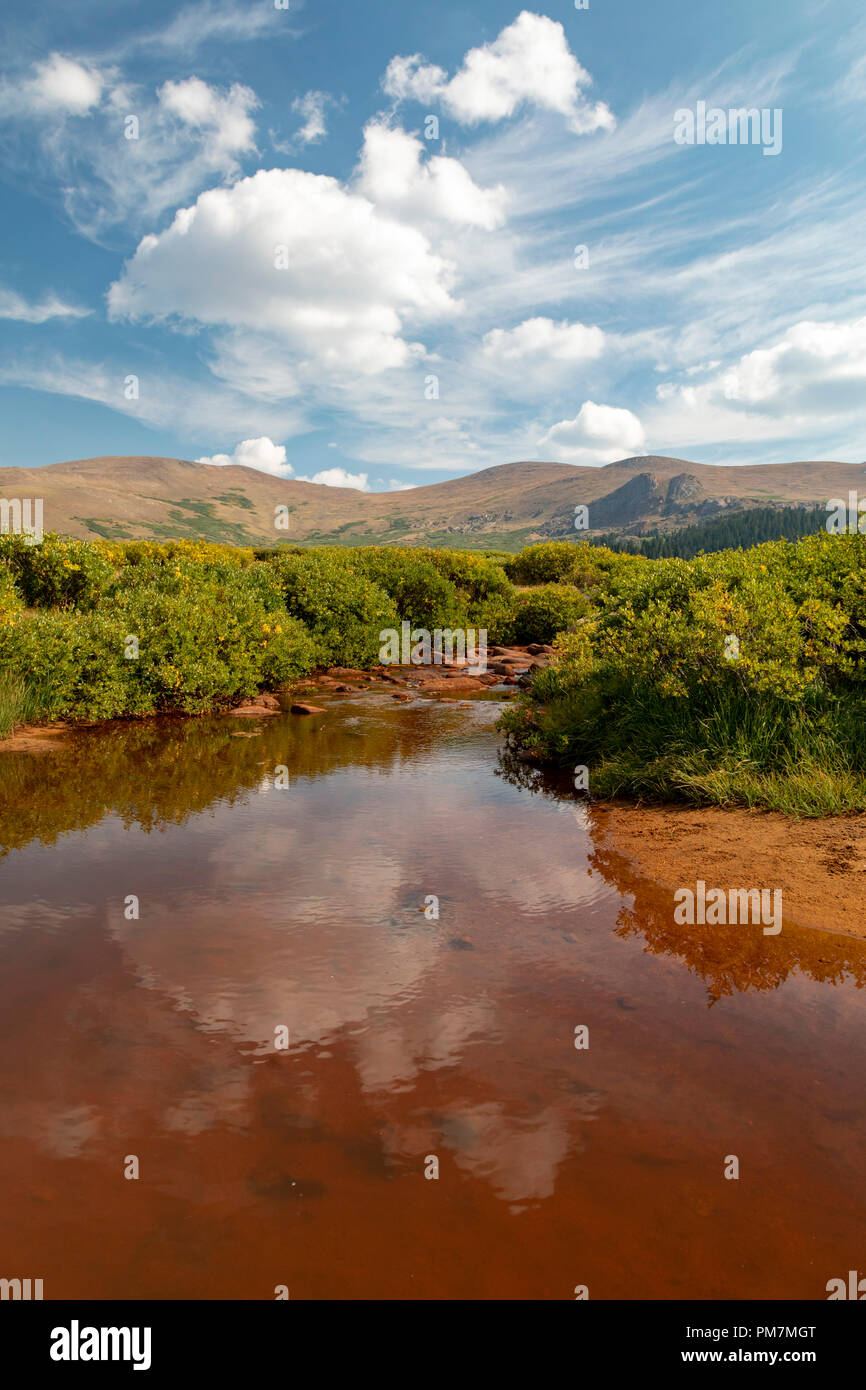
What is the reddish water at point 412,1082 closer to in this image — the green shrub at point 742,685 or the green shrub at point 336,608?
the green shrub at point 742,685

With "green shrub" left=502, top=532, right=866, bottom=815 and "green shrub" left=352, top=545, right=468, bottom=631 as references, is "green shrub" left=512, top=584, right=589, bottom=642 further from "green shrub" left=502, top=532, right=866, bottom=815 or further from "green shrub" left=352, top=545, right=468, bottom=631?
"green shrub" left=502, top=532, right=866, bottom=815

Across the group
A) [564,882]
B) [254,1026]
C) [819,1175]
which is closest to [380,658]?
[564,882]

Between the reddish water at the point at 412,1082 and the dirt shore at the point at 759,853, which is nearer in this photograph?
the reddish water at the point at 412,1082

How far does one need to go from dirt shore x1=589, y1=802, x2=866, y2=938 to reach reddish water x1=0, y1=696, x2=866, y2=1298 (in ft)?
1.11

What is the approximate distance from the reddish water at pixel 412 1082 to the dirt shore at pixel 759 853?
Result: 1.11 ft

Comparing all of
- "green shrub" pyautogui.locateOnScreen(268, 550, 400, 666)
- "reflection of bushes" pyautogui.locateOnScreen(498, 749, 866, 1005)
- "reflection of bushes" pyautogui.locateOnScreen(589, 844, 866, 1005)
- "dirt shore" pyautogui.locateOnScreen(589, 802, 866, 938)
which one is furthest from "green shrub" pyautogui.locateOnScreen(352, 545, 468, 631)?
"reflection of bushes" pyautogui.locateOnScreen(589, 844, 866, 1005)

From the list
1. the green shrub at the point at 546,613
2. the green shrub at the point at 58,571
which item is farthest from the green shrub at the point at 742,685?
the green shrub at the point at 546,613

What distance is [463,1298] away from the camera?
2.55 meters

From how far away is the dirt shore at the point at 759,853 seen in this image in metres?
5.50

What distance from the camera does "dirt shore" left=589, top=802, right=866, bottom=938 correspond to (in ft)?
18.1
